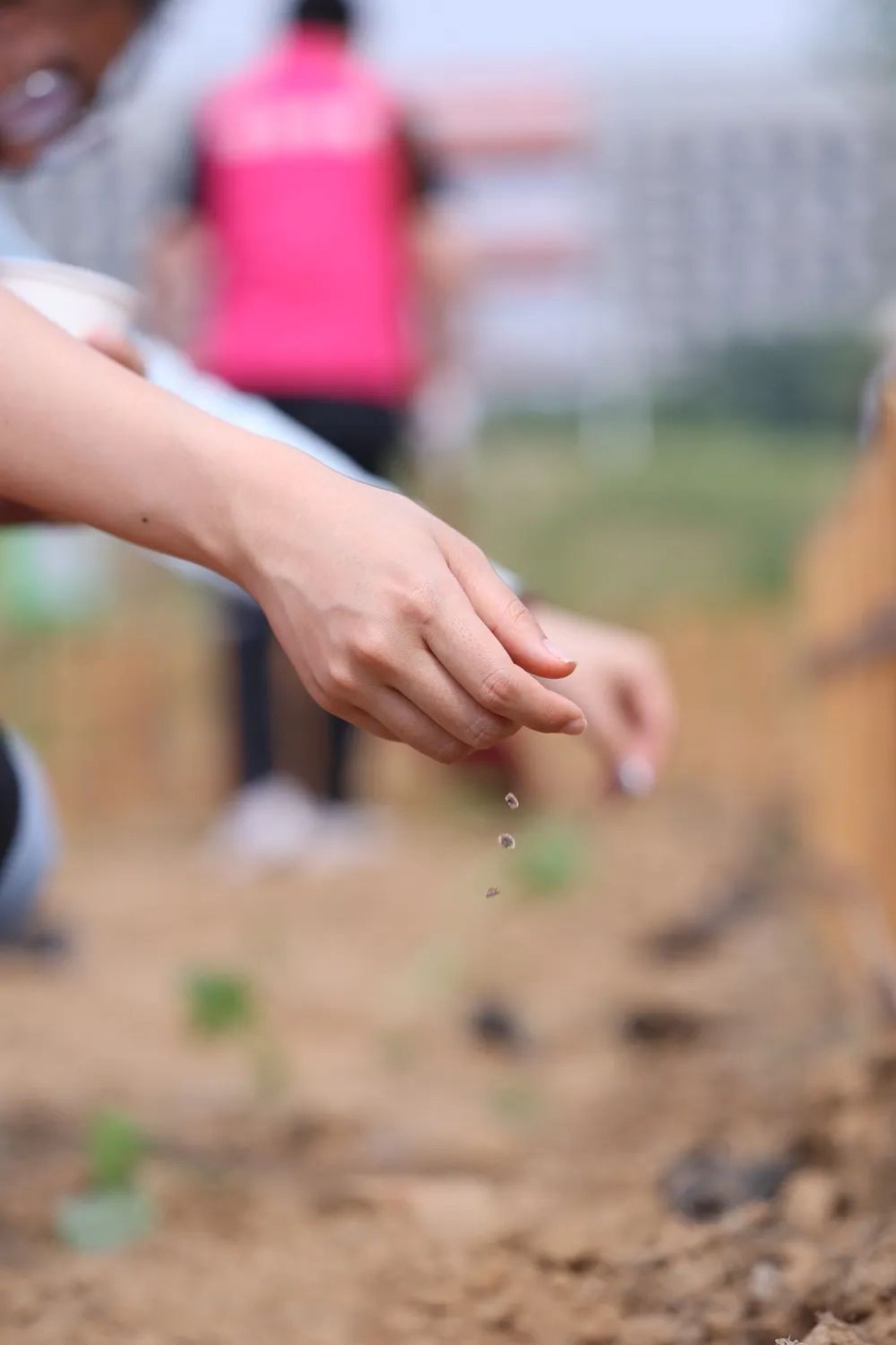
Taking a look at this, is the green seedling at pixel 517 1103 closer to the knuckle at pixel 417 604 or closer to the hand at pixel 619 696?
the hand at pixel 619 696

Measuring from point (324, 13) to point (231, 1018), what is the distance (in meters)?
2.18

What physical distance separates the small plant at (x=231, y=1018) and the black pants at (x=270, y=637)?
43.9 inches

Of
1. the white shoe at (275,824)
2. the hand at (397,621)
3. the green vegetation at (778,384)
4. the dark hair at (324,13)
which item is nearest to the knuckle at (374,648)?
the hand at (397,621)

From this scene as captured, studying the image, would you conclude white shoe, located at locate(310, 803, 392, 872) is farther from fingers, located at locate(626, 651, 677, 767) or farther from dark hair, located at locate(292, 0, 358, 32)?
fingers, located at locate(626, 651, 677, 767)

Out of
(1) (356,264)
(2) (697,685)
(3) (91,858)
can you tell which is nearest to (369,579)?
(1) (356,264)

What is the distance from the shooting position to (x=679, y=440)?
25.1 feet

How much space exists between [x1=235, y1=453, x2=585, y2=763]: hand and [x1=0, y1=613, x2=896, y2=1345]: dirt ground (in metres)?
0.41

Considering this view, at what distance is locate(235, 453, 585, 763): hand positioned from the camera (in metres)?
0.72

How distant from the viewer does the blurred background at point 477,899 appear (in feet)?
3.79

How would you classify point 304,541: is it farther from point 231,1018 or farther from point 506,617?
point 231,1018

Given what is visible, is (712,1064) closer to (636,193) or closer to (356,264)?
(356,264)

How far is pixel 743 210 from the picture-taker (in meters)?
8.65

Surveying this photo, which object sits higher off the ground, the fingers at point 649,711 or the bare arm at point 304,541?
the fingers at point 649,711

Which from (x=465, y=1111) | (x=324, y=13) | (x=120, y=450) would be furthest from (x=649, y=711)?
(x=324, y=13)
